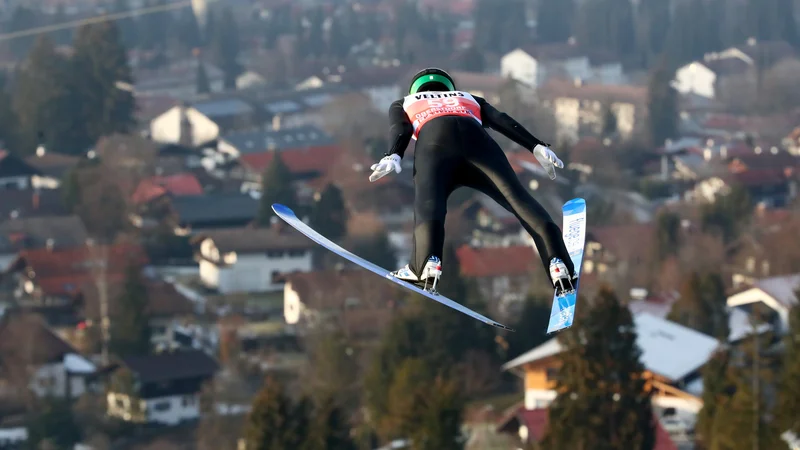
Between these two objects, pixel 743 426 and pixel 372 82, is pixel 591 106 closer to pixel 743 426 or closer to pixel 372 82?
pixel 372 82

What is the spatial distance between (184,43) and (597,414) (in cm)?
8178

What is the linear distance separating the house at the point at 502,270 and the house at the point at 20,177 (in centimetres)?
1893

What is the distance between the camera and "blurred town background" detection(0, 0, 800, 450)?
90.2 feet

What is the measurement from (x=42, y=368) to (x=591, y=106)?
44.8m

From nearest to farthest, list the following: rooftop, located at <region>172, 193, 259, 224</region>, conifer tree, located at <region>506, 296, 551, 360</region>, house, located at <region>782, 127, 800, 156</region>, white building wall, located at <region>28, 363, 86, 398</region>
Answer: conifer tree, located at <region>506, 296, 551, 360</region>, white building wall, located at <region>28, 363, 86, 398</region>, rooftop, located at <region>172, 193, 259, 224</region>, house, located at <region>782, 127, 800, 156</region>

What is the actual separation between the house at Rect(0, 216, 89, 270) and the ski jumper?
44.0m

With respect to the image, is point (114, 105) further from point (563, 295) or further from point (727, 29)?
point (563, 295)

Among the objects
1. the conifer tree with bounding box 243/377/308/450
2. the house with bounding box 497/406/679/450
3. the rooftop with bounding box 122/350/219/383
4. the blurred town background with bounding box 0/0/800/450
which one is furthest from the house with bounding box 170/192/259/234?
the conifer tree with bounding box 243/377/308/450

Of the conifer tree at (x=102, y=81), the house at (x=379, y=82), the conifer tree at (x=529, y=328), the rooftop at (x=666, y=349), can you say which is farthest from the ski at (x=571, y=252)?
the house at (x=379, y=82)

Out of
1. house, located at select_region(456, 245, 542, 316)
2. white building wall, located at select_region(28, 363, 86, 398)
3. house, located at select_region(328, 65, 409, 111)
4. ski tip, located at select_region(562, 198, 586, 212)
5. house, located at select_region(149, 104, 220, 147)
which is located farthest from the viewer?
house, located at select_region(328, 65, 409, 111)

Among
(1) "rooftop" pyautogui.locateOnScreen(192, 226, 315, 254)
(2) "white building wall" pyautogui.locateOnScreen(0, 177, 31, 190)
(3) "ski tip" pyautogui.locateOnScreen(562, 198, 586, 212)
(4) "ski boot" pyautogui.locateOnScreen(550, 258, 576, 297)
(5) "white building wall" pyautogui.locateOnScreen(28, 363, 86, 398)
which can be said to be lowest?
(4) "ski boot" pyautogui.locateOnScreen(550, 258, 576, 297)

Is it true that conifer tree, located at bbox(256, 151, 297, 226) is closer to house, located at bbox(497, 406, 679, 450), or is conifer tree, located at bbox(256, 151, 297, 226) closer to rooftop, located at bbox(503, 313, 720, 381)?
rooftop, located at bbox(503, 313, 720, 381)

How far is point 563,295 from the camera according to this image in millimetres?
7215

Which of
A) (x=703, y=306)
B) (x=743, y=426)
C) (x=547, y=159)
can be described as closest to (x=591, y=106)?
(x=703, y=306)
